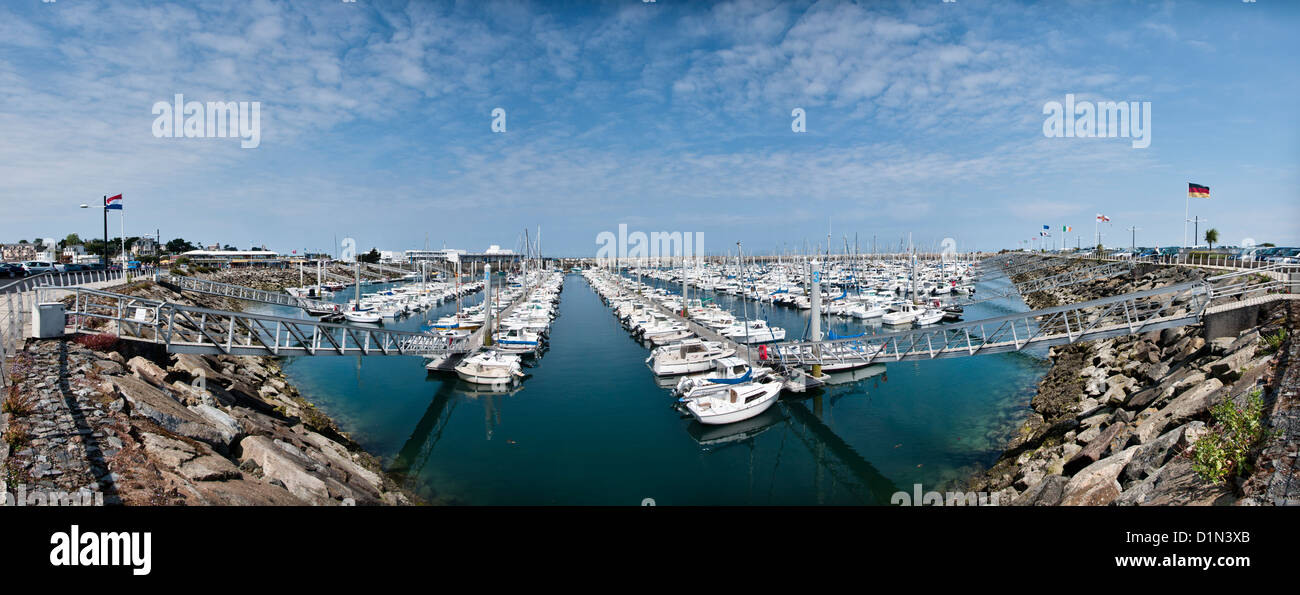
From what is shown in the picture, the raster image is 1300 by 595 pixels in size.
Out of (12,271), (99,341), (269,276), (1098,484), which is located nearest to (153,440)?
(99,341)

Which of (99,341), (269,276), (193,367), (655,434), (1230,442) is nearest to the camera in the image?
(1230,442)

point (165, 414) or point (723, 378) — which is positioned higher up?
point (165, 414)

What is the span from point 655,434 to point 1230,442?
→ 713 inches

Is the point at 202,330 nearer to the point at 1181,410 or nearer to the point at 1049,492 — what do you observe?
the point at 1049,492

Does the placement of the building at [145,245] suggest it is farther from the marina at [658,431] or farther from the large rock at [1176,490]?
the large rock at [1176,490]

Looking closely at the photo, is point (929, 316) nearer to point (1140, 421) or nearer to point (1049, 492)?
point (1140, 421)

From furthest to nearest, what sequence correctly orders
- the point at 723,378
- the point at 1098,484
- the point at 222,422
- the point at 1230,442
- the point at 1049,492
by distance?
the point at 723,378
the point at 222,422
the point at 1049,492
the point at 1098,484
the point at 1230,442

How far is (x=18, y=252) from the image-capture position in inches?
4392

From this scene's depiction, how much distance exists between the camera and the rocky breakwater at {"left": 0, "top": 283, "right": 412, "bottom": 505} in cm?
939

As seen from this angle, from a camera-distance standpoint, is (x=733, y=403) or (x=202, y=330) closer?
(x=202, y=330)

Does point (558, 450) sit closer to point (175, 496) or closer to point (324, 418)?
point (324, 418)


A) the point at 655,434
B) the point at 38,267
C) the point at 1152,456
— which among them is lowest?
the point at 655,434

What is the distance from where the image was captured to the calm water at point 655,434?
19.3 meters

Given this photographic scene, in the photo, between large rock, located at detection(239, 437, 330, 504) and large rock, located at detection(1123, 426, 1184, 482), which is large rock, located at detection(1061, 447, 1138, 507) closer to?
large rock, located at detection(1123, 426, 1184, 482)
